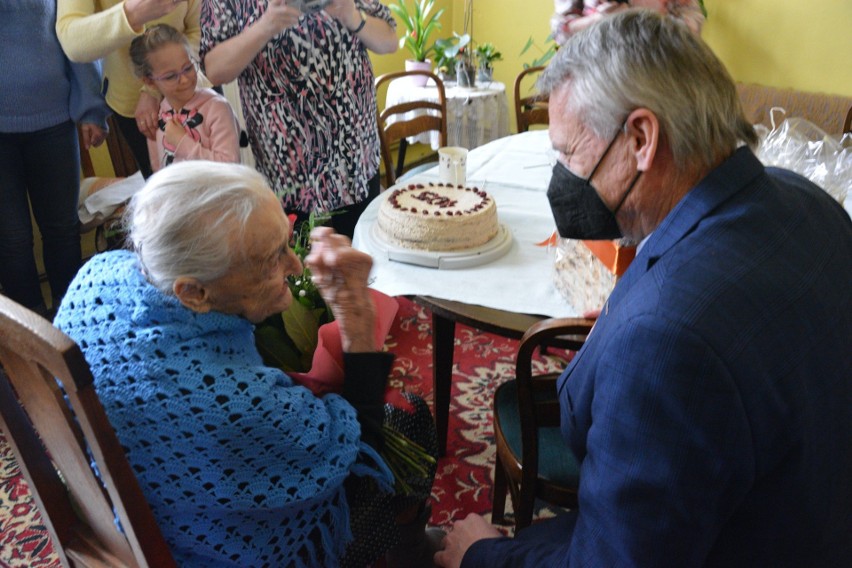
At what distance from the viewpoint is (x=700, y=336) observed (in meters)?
0.77

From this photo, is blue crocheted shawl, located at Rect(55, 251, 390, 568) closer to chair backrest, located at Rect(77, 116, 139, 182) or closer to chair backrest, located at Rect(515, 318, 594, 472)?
chair backrest, located at Rect(515, 318, 594, 472)

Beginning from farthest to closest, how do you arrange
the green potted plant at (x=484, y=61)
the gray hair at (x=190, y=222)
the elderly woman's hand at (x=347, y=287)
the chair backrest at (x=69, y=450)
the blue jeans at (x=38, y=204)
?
the green potted plant at (x=484, y=61)
the blue jeans at (x=38, y=204)
the elderly woman's hand at (x=347, y=287)
the gray hair at (x=190, y=222)
the chair backrest at (x=69, y=450)

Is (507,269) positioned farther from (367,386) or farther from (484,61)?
(484,61)

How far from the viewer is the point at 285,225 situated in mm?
1156

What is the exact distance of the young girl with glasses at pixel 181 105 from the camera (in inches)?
82.3

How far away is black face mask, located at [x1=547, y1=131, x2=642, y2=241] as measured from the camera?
1.04m

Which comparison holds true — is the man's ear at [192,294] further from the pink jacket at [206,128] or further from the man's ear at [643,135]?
the pink jacket at [206,128]

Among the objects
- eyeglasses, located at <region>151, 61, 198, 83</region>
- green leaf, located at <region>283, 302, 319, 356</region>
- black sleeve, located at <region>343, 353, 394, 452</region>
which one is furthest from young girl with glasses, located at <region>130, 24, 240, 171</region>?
black sleeve, located at <region>343, 353, 394, 452</region>

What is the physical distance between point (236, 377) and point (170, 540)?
0.32 metres

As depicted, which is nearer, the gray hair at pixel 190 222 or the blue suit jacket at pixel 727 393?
the blue suit jacket at pixel 727 393

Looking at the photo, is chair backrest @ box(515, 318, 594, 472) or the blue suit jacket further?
chair backrest @ box(515, 318, 594, 472)

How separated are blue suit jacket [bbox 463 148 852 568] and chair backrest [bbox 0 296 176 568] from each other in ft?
2.11

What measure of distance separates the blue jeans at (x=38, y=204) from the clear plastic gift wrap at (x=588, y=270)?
2.02 metres

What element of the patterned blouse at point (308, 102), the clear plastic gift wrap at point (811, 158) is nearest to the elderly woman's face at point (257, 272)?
the patterned blouse at point (308, 102)
